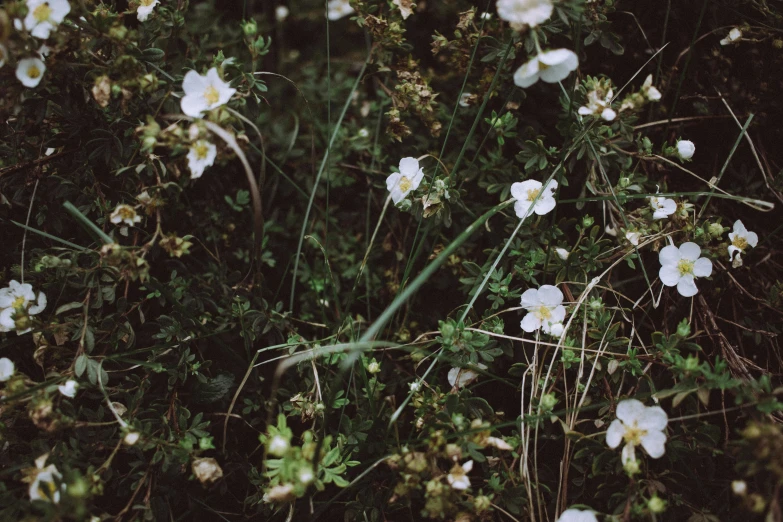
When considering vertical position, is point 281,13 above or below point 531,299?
above

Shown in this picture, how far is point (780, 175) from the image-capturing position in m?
1.90

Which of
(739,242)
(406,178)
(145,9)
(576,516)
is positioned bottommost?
(576,516)

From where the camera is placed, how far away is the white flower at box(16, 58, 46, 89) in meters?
1.54

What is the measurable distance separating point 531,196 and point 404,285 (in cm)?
55

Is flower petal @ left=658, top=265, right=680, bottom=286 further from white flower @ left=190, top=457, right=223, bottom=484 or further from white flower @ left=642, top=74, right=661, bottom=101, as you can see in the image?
white flower @ left=190, top=457, right=223, bottom=484

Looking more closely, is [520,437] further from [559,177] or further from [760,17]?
[760,17]

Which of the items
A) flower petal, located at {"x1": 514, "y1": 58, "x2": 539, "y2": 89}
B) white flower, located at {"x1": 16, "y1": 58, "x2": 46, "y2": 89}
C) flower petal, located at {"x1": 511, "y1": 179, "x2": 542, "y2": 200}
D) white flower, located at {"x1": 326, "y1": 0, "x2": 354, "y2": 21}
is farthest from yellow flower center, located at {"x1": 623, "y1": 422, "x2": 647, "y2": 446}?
white flower, located at {"x1": 326, "y1": 0, "x2": 354, "y2": 21}

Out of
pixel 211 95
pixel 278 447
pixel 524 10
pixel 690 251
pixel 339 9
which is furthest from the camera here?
pixel 339 9

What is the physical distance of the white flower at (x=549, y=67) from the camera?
1451 millimetres

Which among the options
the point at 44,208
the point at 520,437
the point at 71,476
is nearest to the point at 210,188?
the point at 44,208

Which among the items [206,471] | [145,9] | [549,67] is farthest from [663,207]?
[145,9]

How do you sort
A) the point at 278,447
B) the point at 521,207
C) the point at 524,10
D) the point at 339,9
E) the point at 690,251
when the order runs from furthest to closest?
the point at 339,9
the point at 521,207
the point at 690,251
the point at 524,10
the point at 278,447

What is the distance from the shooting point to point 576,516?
148 cm

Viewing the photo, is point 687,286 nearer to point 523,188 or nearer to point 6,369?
point 523,188
